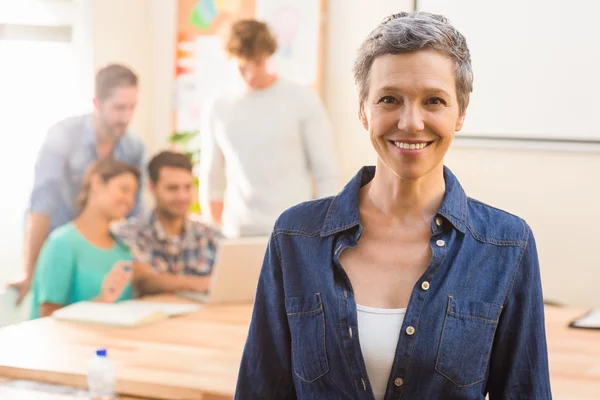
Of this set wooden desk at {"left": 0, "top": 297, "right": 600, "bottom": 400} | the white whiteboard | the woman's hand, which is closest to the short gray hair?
wooden desk at {"left": 0, "top": 297, "right": 600, "bottom": 400}

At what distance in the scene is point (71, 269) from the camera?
11.3ft

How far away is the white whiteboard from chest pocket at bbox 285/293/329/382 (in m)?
3.48

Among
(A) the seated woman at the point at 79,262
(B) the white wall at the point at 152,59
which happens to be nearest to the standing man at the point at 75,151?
(A) the seated woman at the point at 79,262

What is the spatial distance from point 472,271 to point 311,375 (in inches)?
11.3

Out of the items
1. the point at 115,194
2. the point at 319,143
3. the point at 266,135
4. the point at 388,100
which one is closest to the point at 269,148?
the point at 266,135

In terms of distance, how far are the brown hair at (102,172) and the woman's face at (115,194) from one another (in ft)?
0.06

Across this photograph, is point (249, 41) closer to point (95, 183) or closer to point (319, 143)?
point (319, 143)

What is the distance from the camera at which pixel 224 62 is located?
5.19 meters

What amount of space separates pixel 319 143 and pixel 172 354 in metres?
1.66

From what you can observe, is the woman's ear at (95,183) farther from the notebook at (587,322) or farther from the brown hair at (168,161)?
the notebook at (587,322)

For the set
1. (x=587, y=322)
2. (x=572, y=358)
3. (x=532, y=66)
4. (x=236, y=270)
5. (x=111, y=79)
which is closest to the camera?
(x=572, y=358)

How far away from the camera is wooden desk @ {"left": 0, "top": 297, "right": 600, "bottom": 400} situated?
2.13m

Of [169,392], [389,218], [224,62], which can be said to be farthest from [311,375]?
[224,62]

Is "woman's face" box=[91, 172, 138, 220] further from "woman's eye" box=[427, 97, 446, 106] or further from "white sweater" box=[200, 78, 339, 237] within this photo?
"woman's eye" box=[427, 97, 446, 106]
